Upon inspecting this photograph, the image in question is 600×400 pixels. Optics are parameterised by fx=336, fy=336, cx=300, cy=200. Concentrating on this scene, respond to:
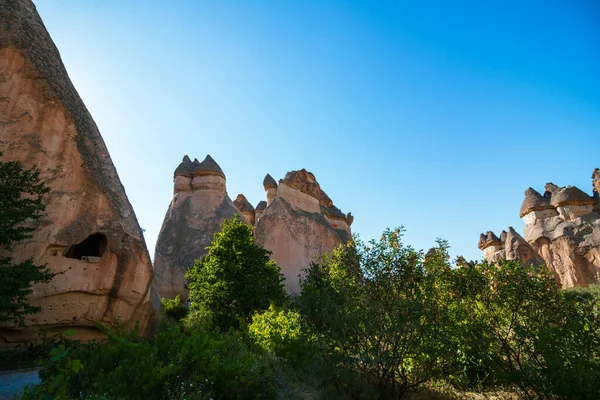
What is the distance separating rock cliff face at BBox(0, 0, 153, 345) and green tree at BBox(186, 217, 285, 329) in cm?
238

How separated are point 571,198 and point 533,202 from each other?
282cm

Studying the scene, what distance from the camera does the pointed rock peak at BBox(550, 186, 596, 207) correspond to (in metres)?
27.3

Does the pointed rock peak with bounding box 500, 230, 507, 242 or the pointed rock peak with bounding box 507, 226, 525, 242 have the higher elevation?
the pointed rock peak with bounding box 500, 230, 507, 242

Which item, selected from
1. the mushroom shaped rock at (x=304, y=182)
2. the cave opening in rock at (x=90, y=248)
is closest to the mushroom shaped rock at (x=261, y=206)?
the mushroom shaped rock at (x=304, y=182)

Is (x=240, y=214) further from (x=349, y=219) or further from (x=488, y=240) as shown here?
(x=488, y=240)

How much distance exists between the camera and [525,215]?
3095 centimetres

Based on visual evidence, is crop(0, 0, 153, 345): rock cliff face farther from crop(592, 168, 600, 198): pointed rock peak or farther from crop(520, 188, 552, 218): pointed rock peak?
crop(592, 168, 600, 198): pointed rock peak

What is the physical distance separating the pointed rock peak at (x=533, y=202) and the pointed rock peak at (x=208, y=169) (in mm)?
27337

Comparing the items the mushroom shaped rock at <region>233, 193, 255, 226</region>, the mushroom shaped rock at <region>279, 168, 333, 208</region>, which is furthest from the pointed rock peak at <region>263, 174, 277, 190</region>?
the mushroom shaped rock at <region>233, 193, 255, 226</region>

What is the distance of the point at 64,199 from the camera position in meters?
10.7

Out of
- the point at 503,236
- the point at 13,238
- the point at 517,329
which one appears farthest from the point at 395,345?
the point at 503,236

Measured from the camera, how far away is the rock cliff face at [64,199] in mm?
10109

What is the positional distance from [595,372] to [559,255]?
90.9 ft

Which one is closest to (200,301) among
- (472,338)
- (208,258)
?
(208,258)
